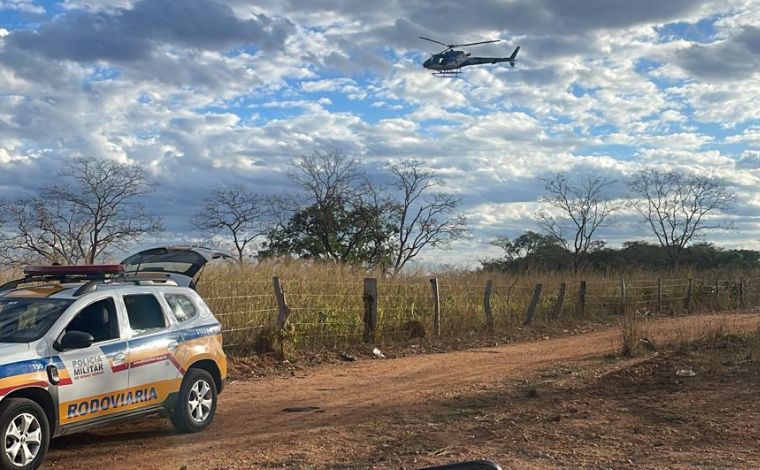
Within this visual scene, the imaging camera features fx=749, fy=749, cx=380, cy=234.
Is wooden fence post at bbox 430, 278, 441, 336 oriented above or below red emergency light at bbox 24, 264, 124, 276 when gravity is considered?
below

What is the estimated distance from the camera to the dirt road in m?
7.62

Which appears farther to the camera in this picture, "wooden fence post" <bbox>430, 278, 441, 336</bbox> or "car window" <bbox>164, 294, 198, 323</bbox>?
"wooden fence post" <bbox>430, 278, 441, 336</bbox>

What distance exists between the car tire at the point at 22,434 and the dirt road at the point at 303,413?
1.95 ft

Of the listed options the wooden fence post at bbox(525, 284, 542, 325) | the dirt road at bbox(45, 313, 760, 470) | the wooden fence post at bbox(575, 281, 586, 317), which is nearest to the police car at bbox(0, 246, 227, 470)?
the dirt road at bbox(45, 313, 760, 470)

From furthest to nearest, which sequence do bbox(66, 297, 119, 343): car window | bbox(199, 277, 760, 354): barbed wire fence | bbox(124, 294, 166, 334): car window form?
bbox(199, 277, 760, 354): barbed wire fence, bbox(124, 294, 166, 334): car window, bbox(66, 297, 119, 343): car window

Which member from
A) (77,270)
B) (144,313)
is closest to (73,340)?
(144,313)

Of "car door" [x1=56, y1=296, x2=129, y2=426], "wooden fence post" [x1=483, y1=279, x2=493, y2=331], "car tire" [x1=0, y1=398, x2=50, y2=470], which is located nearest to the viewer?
"car tire" [x1=0, y1=398, x2=50, y2=470]

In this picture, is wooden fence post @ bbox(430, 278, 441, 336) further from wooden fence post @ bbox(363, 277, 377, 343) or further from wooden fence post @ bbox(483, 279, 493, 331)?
wooden fence post @ bbox(363, 277, 377, 343)

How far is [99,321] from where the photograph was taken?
7.77 meters

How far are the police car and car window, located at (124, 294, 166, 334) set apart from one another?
0.04 ft

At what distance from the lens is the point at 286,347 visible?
15.1 m

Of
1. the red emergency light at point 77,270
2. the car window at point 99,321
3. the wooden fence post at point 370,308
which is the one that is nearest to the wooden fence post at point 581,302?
the wooden fence post at point 370,308

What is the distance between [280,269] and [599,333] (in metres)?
10.1

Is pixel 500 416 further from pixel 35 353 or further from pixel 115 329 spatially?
pixel 35 353
